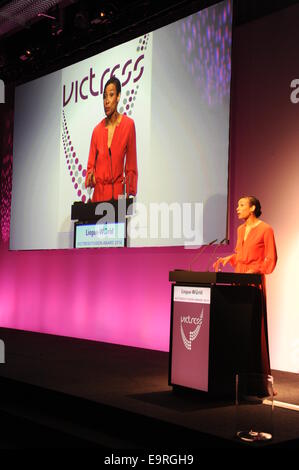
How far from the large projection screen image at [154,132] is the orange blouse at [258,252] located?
0.76 metres

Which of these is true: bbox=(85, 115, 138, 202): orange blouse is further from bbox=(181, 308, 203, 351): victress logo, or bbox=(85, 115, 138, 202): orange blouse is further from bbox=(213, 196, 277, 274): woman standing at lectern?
bbox=(181, 308, 203, 351): victress logo

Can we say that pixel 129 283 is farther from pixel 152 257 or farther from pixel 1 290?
pixel 1 290

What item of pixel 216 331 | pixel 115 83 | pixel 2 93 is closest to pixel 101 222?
pixel 115 83

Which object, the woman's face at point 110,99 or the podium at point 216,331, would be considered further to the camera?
the woman's face at point 110,99

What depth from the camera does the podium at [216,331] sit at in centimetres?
321

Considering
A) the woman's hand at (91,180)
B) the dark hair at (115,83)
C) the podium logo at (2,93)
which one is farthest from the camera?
the podium logo at (2,93)

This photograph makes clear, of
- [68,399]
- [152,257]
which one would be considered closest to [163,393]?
[68,399]

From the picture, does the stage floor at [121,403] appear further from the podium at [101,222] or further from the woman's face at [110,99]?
the woman's face at [110,99]

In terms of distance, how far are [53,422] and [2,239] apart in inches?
182

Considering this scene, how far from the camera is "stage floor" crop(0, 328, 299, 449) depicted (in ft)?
8.63

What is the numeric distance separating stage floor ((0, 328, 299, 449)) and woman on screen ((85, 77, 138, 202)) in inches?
66.4

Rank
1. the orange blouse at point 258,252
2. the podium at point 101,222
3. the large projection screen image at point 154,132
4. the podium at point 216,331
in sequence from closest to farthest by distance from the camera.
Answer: the podium at point 216,331 → the orange blouse at point 258,252 → the large projection screen image at point 154,132 → the podium at point 101,222

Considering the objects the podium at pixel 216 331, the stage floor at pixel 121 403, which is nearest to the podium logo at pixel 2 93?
the stage floor at pixel 121 403

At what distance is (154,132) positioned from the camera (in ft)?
17.6
